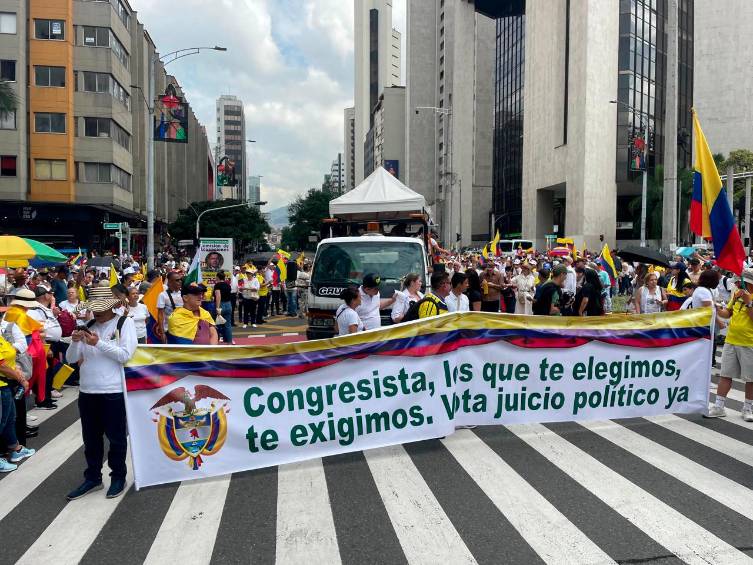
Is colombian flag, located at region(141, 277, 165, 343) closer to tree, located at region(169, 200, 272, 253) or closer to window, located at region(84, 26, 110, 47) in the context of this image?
window, located at region(84, 26, 110, 47)

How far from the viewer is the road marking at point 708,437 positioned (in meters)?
6.53

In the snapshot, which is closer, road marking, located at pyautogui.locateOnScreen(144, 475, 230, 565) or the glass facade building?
road marking, located at pyautogui.locateOnScreen(144, 475, 230, 565)

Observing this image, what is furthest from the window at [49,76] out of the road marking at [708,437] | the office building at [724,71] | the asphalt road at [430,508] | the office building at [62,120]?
the office building at [724,71]

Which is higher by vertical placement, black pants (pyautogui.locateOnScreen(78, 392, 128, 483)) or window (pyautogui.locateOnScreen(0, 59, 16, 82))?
window (pyautogui.locateOnScreen(0, 59, 16, 82))

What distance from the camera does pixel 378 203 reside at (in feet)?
48.3

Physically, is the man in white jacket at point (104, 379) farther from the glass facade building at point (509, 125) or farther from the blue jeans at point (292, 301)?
the glass facade building at point (509, 125)

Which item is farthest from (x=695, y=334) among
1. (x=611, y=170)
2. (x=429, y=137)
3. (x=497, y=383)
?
(x=429, y=137)

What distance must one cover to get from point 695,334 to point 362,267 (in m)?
5.41

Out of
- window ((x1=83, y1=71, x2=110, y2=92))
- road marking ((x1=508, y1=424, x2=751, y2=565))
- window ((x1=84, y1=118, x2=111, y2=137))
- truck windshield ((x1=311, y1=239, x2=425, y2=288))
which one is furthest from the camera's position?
window ((x1=84, y1=118, x2=111, y2=137))

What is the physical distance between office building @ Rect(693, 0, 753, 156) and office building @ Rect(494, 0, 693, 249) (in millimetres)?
6037

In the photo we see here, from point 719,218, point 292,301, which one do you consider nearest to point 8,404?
point 719,218

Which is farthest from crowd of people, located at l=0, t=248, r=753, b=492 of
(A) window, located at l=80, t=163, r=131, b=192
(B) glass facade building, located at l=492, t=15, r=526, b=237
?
(B) glass facade building, located at l=492, t=15, r=526, b=237

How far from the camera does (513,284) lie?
15.0m

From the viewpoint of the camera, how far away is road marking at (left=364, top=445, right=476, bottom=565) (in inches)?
176
